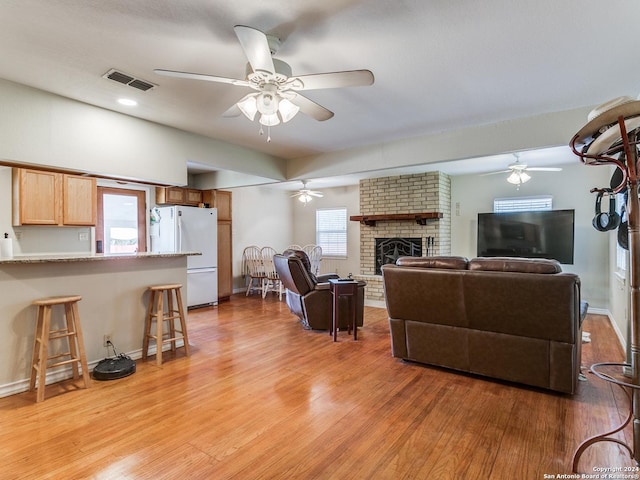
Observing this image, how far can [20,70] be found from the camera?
267 centimetres

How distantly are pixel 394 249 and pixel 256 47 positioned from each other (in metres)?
5.24

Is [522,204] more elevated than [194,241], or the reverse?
[522,204]

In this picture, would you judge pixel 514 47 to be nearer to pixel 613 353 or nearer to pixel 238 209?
pixel 613 353

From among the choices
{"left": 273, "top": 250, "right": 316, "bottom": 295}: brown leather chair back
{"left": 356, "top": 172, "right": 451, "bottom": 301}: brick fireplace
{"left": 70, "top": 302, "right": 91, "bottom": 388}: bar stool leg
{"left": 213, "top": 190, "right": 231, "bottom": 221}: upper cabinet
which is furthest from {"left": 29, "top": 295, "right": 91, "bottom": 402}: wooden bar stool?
{"left": 356, "top": 172, "right": 451, "bottom": 301}: brick fireplace

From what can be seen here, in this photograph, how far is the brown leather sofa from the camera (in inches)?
102

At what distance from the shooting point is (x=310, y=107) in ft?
8.56

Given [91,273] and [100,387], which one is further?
[91,273]

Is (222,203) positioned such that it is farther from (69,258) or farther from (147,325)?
(69,258)

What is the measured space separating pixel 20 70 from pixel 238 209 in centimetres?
501

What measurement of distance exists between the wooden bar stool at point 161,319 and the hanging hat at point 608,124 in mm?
3528

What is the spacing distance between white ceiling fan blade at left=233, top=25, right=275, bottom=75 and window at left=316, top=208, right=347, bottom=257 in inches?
242

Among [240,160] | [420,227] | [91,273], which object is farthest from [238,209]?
[91,273]

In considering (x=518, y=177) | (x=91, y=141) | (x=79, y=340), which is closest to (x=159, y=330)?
(x=79, y=340)

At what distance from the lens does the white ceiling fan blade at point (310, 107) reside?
249 cm
